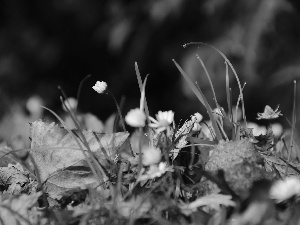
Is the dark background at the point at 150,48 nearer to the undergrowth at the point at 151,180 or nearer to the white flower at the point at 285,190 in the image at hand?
the undergrowth at the point at 151,180

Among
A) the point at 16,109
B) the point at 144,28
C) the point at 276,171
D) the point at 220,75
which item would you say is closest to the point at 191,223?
the point at 276,171

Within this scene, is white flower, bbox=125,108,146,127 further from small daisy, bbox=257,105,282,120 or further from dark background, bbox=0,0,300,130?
dark background, bbox=0,0,300,130

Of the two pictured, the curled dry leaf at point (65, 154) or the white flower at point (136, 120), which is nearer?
the white flower at point (136, 120)

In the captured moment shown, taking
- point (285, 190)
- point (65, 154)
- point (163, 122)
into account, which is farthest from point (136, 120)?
point (285, 190)

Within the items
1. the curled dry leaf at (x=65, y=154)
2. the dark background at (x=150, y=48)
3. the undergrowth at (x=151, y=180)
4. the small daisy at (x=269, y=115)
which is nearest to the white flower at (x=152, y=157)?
the undergrowth at (x=151, y=180)

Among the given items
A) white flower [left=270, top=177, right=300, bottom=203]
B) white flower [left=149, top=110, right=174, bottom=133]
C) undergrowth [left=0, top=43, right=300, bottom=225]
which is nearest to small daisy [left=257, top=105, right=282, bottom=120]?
undergrowth [left=0, top=43, right=300, bottom=225]

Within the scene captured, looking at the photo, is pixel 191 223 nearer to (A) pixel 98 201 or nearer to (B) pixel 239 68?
(A) pixel 98 201
